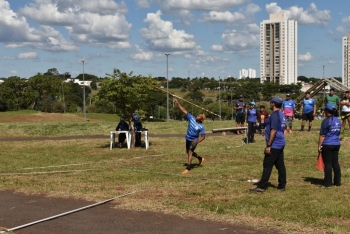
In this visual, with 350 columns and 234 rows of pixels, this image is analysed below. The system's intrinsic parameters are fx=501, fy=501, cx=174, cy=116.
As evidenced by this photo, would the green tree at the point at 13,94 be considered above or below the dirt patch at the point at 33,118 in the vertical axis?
above

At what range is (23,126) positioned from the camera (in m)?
30.0

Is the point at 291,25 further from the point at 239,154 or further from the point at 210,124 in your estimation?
the point at 239,154

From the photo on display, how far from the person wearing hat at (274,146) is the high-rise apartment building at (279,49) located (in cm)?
16960

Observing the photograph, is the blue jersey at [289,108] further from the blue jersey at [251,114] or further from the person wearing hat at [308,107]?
the blue jersey at [251,114]

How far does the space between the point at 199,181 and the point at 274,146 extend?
2.06m

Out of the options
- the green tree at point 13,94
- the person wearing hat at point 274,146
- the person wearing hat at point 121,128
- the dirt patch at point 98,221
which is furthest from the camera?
the green tree at point 13,94

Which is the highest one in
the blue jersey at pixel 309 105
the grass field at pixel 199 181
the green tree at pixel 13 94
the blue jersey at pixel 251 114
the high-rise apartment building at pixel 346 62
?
the high-rise apartment building at pixel 346 62

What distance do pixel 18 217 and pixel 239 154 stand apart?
866 cm

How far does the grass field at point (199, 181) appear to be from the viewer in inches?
307

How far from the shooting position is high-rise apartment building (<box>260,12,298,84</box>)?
175 m

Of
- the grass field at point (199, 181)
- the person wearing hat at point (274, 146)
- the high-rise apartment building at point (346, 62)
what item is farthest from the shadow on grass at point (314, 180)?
the high-rise apartment building at point (346, 62)

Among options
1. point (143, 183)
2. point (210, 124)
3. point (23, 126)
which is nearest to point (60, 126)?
point (23, 126)

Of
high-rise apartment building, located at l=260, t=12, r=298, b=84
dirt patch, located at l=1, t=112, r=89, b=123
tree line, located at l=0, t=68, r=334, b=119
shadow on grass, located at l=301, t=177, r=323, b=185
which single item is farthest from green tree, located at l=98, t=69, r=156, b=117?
high-rise apartment building, located at l=260, t=12, r=298, b=84

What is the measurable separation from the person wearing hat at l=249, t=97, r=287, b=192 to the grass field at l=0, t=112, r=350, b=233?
0.24 meters
